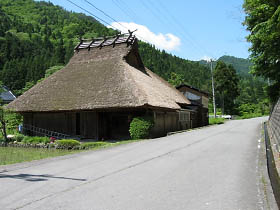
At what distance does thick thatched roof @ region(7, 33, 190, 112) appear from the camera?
60.9ft

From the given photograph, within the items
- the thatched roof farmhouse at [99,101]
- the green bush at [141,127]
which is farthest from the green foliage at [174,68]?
the green bush at [141,127]

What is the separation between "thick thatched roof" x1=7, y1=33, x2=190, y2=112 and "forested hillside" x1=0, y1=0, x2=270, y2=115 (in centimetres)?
3726

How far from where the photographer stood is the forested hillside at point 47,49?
67938 mm

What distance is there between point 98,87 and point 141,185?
50.7 feet

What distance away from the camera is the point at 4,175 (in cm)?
727

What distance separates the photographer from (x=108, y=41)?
1063 inches

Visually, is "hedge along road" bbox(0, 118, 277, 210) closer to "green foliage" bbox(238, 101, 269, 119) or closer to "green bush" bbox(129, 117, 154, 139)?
"green bush" bbox(129, 117, 154, 139)

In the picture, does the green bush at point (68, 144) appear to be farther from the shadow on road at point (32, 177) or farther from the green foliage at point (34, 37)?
the green foliage at point (34, 37)

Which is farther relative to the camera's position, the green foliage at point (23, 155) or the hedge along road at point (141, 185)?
the green foliage at point (23, 155)

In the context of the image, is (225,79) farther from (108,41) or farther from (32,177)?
(32,177)

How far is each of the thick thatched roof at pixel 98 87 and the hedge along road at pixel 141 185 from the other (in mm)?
9467

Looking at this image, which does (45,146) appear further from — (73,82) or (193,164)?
(193,164)

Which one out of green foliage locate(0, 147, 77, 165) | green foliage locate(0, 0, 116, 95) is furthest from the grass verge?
green foliage locate(0, 0, 116, 95)

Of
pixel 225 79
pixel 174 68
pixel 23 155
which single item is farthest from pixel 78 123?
pixel 174 68
